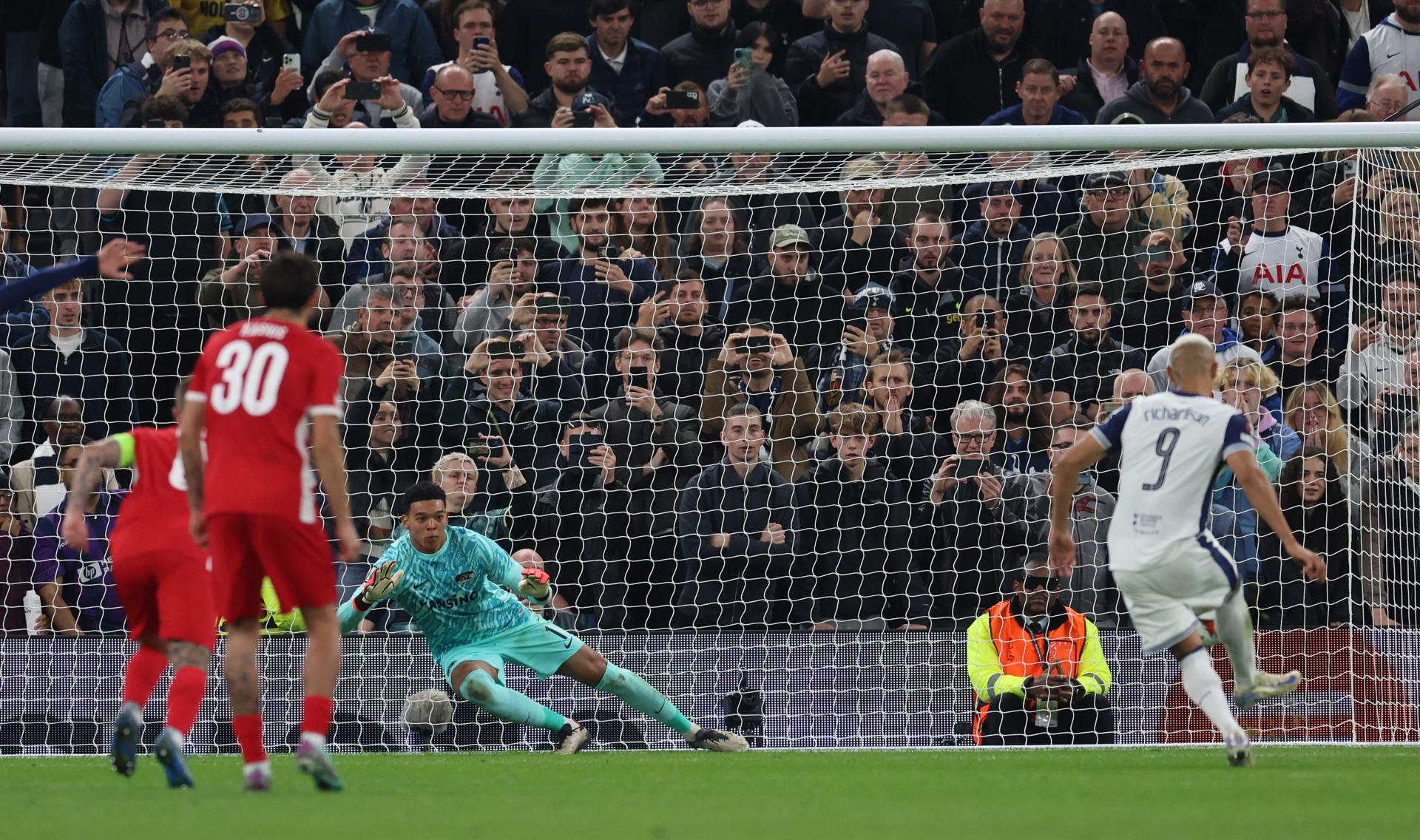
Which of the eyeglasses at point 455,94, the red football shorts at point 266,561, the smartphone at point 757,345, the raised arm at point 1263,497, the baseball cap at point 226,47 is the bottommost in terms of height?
the red football shorts at point 266,561

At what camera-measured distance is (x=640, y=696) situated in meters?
10.4

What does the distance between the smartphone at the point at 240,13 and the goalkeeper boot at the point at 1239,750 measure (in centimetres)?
947

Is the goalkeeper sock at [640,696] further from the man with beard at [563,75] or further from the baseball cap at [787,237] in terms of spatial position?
the man with beard at [563,75]

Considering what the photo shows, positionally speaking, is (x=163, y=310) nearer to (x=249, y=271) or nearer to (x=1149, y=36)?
(x=249, y=271)

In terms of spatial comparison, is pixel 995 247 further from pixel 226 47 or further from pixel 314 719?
pixel 314 719

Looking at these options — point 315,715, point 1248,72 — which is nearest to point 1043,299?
point 1248,72

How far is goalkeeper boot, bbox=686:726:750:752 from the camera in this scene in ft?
34.9

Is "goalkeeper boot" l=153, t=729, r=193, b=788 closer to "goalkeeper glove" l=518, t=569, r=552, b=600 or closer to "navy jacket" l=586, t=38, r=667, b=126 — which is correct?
"goalkeeper glove" l=518, t=569, r=552, b=600

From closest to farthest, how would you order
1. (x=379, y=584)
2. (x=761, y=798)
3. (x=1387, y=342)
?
(x=761, y=798) < (x=379, y=584) < (x=1387, y=342)

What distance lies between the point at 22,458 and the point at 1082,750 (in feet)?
22.5

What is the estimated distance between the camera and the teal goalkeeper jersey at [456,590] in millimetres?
10555

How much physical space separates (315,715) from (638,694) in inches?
145

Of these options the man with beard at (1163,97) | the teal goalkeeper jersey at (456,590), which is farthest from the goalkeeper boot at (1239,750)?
the man with beard at (1163,97)

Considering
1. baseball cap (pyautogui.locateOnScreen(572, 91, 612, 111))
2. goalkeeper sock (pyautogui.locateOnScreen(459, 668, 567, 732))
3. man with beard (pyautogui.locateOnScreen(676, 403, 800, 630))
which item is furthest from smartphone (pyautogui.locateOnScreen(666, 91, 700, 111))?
goalkeeper sock (pyautogui.locateOnScreen(459, 668, 567, 732))
